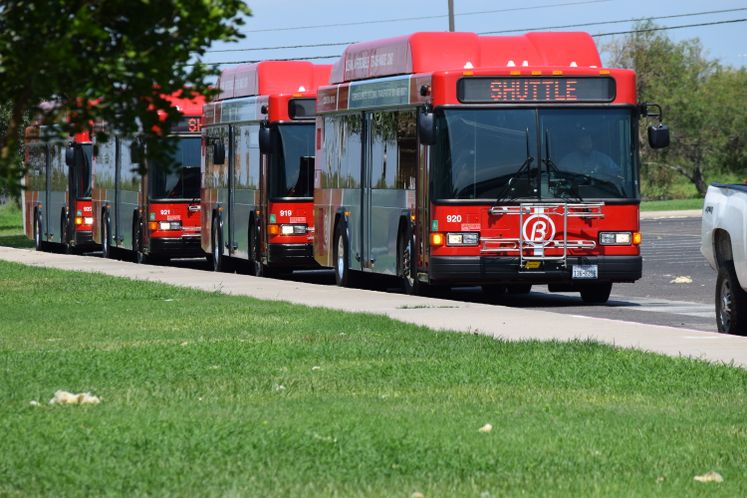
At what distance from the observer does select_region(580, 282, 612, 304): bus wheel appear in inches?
934

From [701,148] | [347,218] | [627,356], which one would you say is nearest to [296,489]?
[627,356]

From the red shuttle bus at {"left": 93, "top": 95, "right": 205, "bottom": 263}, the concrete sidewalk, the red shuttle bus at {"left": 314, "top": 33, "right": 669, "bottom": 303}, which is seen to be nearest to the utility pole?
the red shuttle bus at {"left": 93, "top": 95, "right": 205, "bottom": 263}

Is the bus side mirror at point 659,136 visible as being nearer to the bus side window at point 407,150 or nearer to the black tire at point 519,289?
the bus side window at point 407,150

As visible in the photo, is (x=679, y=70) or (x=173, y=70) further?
(x=679, y=70)

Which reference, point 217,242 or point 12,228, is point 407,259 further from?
point 12,228

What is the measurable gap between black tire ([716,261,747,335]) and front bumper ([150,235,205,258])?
19.6 m

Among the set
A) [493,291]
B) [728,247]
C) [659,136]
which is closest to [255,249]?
[493,291]

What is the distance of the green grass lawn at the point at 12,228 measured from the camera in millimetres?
55256

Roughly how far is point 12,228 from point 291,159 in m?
44.4

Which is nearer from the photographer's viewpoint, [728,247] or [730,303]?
[730,303]

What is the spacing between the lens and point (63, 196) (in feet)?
148

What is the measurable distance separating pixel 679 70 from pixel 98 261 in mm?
67137

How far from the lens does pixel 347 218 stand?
27.0 m

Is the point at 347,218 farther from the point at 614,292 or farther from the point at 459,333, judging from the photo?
the point at 459,333
